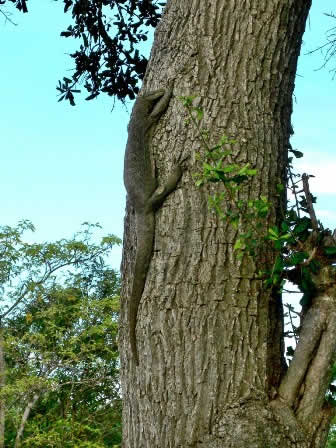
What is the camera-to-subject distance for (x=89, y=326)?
8508mm

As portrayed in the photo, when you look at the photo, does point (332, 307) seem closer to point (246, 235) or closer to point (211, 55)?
point (246, 235)

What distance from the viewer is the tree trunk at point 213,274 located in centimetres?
266

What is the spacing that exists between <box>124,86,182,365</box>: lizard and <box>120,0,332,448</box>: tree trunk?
0.12 ft

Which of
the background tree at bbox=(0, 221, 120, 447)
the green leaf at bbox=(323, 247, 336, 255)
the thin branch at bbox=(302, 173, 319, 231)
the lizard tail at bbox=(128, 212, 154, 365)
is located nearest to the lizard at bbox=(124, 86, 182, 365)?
the lizard tail at bbox=(128, 212, 154, 365)

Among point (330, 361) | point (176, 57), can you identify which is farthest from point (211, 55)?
point (330, 361)

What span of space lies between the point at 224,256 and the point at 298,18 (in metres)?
1.33

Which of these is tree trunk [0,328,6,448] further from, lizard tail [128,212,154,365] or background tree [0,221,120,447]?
lizard tail [128,212,154,365]

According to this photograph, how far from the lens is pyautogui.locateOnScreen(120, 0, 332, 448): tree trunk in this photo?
266 cm

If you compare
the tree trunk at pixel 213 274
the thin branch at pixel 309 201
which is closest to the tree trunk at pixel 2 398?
the tree trunk at pixel 213 274

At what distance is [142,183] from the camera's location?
10.0 ft

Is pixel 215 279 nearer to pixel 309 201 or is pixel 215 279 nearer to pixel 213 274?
pixel 213 274

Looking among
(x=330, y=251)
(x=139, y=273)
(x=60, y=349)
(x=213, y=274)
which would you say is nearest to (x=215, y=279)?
(x=213, y=274)

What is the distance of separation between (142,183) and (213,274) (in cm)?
59

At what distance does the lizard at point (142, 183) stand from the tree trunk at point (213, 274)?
38mm
